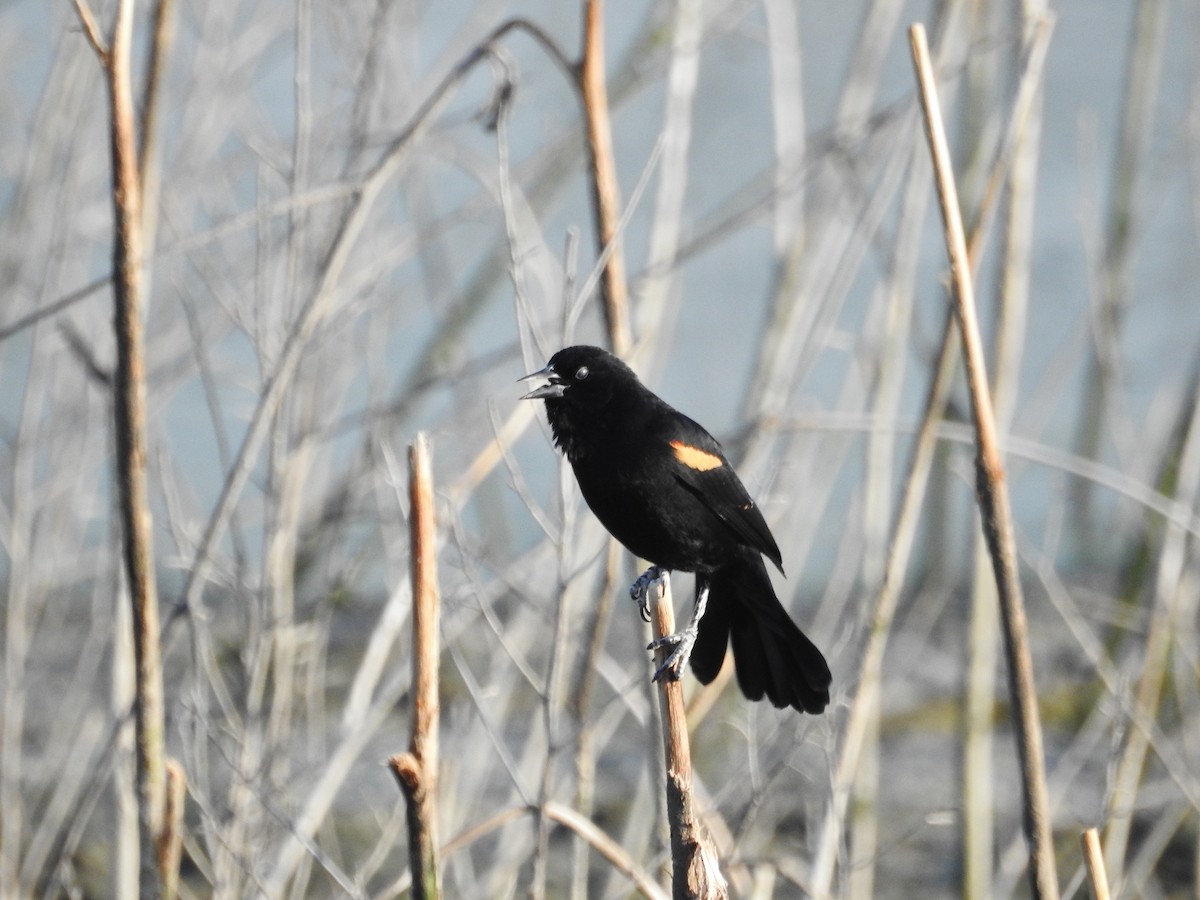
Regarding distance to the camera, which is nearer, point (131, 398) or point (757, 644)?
point (131, 398)

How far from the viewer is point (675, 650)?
228 centimetres

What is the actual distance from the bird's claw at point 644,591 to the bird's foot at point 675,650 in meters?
0.18

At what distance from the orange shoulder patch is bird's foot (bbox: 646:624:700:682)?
0.99 feet

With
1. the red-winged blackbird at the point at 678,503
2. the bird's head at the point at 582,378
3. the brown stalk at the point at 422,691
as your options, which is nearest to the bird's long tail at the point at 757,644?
the red-winged blackbird at the point at 678,503

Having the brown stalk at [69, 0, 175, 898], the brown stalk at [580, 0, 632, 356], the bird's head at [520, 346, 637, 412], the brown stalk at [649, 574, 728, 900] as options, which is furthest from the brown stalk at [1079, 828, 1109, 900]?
the brown stalk at [69, 0, 175, 898]

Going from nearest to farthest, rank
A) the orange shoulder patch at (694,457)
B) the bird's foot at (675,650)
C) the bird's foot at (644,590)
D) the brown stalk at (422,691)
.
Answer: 1. the brown stalk at (422,691)
2. the bird's foot at (675,650)
3. the orange shoulder patch at (694,457)
4. the bird's foot at (644,590)

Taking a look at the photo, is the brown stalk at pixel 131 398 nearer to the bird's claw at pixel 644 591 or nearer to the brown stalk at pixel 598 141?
the brown stalk at pixel 598 141

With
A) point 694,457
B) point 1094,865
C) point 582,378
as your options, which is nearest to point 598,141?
point 582,378

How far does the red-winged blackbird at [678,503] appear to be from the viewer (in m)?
2.30

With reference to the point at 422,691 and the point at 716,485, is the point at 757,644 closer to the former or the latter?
the point at 716,485

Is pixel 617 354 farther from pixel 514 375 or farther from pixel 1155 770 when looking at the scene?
pixel 1155 770

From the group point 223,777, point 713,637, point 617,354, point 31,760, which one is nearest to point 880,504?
point 713,637

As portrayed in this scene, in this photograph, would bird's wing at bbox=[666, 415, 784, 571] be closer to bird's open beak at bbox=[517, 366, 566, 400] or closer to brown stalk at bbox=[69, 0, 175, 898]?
bird's open beak at bbox=[517, 366, 566, 400]

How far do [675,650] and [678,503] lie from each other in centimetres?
26
